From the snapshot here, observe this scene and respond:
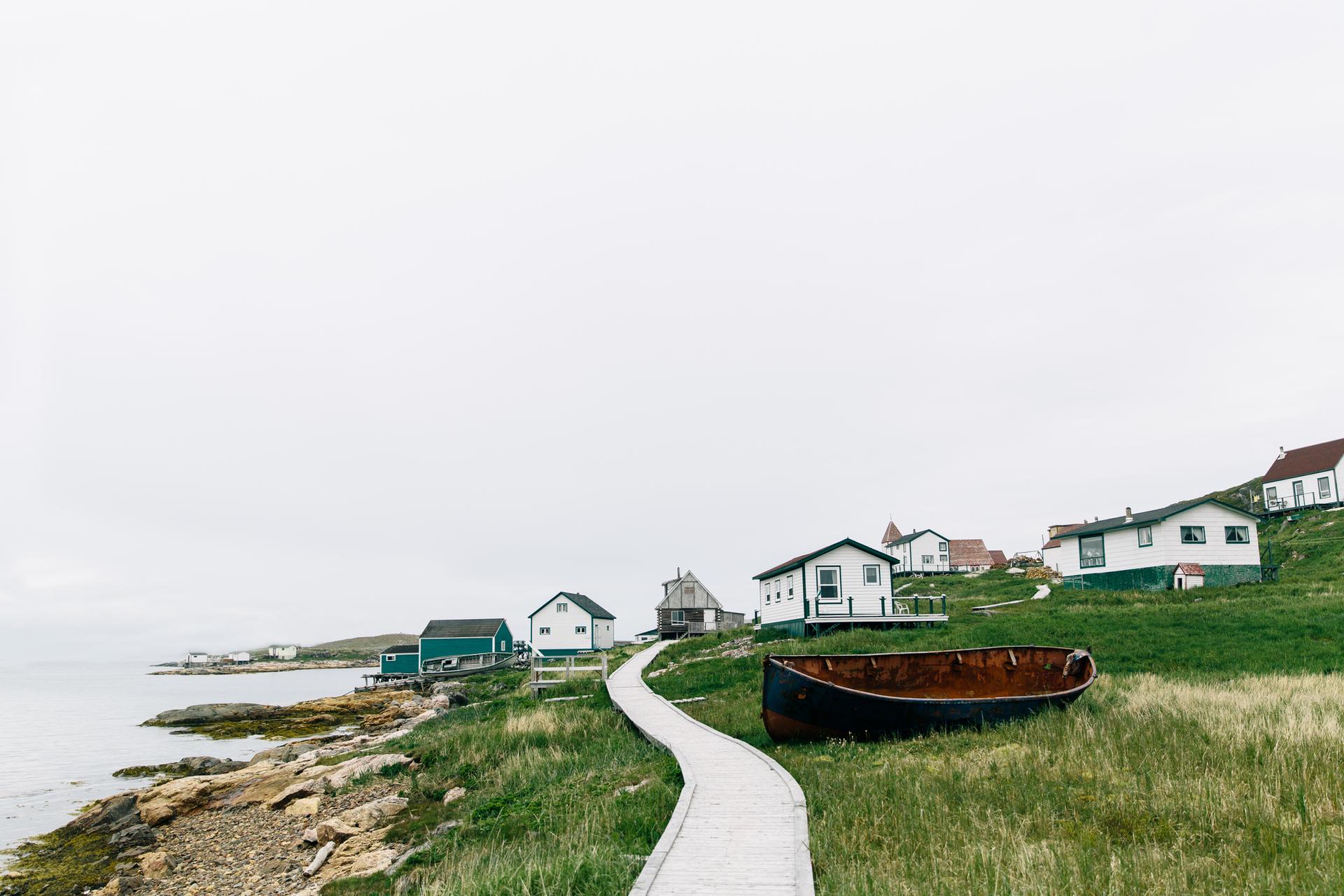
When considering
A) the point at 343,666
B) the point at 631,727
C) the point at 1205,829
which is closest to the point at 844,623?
the point at 631,727

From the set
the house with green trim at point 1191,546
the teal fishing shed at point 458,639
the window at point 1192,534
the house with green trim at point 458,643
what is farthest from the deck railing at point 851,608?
the teal fishing shed at point 458,639

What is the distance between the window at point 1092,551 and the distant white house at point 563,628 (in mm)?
44413

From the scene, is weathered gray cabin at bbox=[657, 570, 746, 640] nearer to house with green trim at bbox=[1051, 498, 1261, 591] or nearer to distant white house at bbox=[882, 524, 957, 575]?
distant white house at bbox=[882, 524, 957, 575]

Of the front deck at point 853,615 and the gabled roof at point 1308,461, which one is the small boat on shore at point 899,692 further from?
the gabled roof at point 1308,461

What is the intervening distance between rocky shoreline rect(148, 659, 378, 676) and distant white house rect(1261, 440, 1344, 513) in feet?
419

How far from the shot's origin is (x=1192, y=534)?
43.0 m

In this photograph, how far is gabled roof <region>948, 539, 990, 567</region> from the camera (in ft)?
286

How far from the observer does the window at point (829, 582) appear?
42625 millimetres

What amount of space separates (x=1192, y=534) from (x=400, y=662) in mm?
63695

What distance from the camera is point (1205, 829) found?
8484 millimetres

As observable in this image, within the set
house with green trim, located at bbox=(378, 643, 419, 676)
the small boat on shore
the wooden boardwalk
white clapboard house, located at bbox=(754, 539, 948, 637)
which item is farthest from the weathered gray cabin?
the wooden boardwalk

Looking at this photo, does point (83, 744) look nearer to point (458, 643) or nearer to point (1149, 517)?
point (458, 643)

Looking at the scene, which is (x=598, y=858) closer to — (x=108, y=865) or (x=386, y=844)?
(x=386, y=844)

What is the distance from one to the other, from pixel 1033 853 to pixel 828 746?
6748 millimetres
